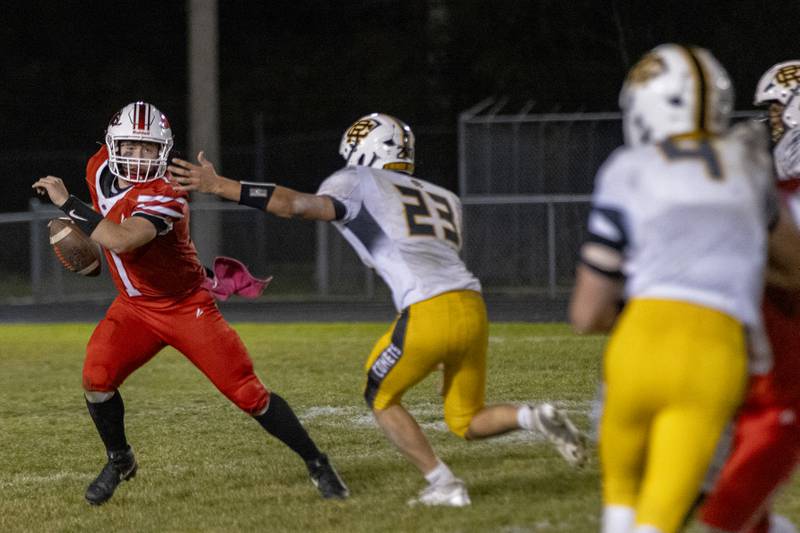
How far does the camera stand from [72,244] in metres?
6.20

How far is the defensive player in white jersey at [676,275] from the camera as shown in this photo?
3.25 meters

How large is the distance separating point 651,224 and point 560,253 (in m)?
13.2

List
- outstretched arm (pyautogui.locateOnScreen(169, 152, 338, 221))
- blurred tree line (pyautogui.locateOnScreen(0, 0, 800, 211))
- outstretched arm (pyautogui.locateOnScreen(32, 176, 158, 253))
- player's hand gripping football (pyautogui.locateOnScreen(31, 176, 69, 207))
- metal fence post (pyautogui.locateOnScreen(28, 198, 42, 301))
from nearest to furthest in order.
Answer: outstretched arm (pyautogui.locateOnScreen(169, 152, 338, 221)) → outstretched arm (pyautogui.locateOnScreen(32, 176, 158, 253)) → player's hand gripping football (pyautogui.locateOnScreen(31, 176, 69, 207)) → metal fence post (pyautogui.locateOnScreen(28, 198, 42, 301)) → blurred tree line (pyautogui.locateOnScreen(0, 0, 800, 211))

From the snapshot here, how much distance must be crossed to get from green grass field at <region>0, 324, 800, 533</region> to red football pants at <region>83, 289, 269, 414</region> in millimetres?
521

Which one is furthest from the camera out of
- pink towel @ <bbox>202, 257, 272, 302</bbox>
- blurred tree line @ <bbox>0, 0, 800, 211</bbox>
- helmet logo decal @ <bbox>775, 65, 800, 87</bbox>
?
blurred tree line @ <bbox>0, 0, 800, 211</bbox>

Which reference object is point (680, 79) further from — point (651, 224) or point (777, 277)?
point (777, 277)

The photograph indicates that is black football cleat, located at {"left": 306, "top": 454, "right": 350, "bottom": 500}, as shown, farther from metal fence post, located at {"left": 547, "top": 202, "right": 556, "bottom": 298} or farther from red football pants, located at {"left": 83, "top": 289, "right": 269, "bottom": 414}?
metal fence post, located at {"left": 547, "top": 202, "right": 556, "bottom": 298}

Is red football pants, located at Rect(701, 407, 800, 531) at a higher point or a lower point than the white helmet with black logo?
lower

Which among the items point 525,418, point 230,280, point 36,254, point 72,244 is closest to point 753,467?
point 525,418

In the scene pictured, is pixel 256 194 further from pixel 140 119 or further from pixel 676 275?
pixel 676 275

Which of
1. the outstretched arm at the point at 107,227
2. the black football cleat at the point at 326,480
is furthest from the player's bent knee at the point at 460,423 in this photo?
the outstretched arm at the point at 107,227

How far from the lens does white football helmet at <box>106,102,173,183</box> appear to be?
608 cm

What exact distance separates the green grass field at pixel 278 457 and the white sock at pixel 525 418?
0.33 meters

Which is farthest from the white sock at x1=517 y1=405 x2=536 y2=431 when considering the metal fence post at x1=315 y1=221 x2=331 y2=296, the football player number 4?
the metal fence post at x1=315 y1=221 x2=331 y2=296
